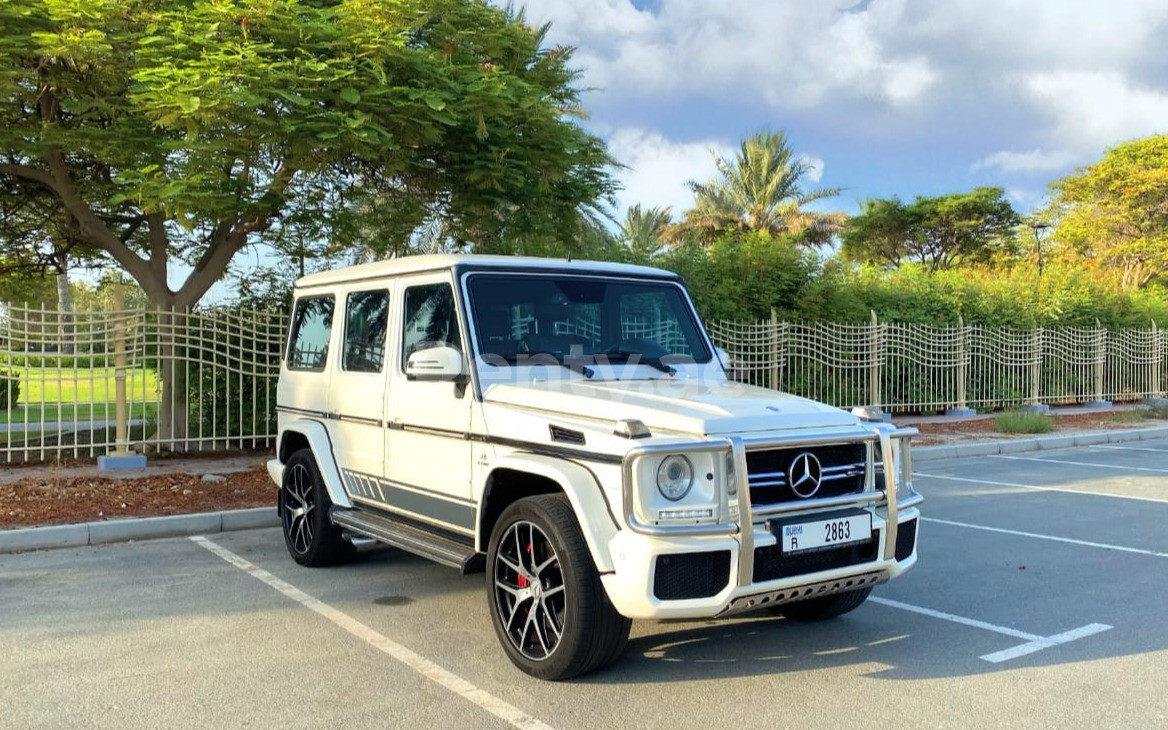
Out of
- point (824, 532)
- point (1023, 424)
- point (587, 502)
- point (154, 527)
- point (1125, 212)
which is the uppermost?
point (1125, 212)

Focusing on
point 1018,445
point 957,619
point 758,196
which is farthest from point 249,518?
Result: point 758,196

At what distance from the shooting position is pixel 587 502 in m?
4.13

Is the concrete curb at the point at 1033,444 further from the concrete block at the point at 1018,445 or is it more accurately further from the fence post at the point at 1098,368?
the fence post at the point at 1098,368

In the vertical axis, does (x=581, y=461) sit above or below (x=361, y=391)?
below

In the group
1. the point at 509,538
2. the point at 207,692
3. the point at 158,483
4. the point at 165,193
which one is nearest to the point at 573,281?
the point at 509,538

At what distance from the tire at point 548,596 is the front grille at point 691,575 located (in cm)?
33

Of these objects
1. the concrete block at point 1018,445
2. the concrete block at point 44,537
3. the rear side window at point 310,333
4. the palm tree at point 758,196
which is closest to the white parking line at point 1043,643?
the rear side window at point 310,333

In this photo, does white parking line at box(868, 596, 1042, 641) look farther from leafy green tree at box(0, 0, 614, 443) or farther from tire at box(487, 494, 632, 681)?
leafy green tree at box(0, 0, 614, 443)

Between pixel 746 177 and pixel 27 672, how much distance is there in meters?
41.6

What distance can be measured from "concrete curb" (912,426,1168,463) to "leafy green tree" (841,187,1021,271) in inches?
1212

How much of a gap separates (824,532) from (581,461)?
3.85 ft

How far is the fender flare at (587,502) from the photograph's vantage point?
4.05 metres

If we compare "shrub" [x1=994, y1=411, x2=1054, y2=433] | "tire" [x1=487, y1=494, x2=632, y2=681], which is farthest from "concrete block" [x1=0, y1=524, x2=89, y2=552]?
"shrub" [x1=994, y1=411, x2=1054, y2=433]

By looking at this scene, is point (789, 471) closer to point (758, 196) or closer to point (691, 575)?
point (691, 575)
